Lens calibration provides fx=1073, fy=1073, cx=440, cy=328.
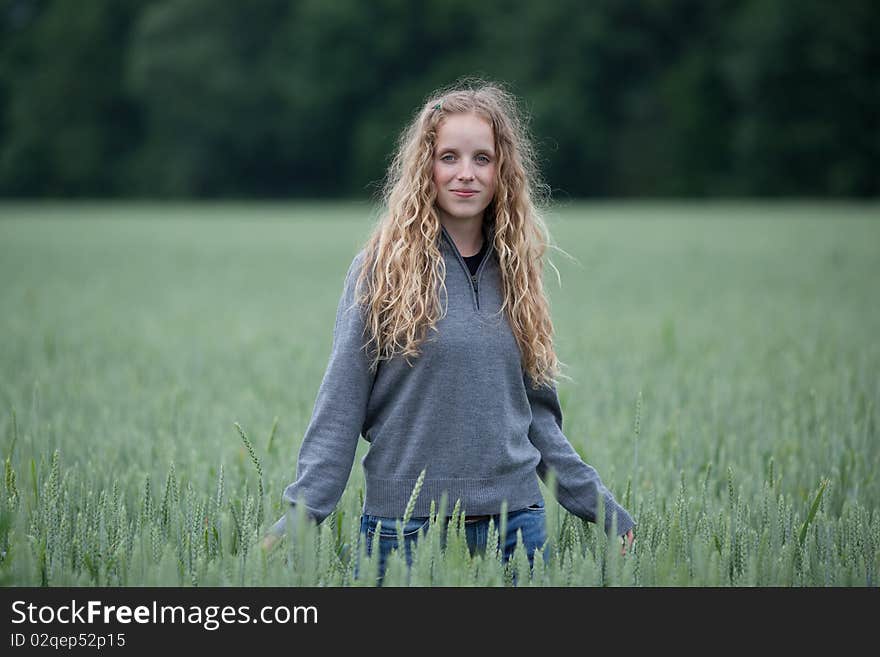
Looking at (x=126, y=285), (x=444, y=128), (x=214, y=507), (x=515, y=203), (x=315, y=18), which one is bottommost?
(x=126, y=285)

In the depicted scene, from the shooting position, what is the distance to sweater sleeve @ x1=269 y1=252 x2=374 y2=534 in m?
2.38

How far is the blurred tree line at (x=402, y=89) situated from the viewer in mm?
36719

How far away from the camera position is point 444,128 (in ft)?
8.43

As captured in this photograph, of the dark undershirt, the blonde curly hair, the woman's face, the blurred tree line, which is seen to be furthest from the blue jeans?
the blurred tree line

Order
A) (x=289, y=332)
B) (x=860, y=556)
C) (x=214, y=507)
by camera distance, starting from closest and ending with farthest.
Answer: (x=860, y=556), (x=214, y=507), (x=289, y=332)

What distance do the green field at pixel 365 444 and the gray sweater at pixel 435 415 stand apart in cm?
17

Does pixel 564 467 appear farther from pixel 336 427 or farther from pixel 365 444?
pixel 365 444

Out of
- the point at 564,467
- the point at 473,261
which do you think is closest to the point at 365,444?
the point at 564,467

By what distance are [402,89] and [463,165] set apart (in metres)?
45.1

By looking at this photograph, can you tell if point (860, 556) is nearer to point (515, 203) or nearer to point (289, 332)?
point (515, 203)

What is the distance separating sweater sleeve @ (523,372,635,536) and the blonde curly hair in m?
0.06

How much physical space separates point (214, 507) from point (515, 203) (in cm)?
116

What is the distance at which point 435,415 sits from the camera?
2465mm
